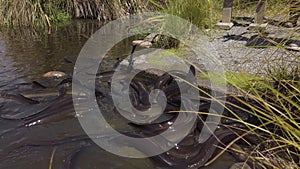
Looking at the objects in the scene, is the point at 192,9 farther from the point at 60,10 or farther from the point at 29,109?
the point at 60,10

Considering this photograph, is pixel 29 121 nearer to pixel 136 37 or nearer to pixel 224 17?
pixel 136 37

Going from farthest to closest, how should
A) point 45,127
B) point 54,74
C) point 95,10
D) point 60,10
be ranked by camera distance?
1. point 95,10
2. point 60,10
3. point 54,74
4. point 45,127

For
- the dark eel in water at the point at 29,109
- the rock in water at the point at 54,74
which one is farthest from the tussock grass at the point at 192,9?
the dark eel in water at the point at 29,109

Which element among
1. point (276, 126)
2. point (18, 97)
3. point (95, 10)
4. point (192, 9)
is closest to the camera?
point (276, 126)

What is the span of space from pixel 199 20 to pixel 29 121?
12.5 ft

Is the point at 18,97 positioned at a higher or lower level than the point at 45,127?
higher

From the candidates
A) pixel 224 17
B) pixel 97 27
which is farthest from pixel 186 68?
pixel 97 27

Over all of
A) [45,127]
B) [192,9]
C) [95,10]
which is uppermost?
[192,9]

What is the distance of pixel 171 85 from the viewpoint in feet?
11.2

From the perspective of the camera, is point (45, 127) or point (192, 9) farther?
point (192, 9)

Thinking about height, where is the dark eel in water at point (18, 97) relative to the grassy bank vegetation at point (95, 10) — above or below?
below

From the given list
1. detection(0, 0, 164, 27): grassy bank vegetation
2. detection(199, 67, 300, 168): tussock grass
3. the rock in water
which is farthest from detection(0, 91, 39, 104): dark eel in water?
detection(0, 0, 164, 27): grassy bank vegetation

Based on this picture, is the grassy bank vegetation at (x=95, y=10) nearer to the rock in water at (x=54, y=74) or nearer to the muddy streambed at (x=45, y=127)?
the rock in water at (x=54, y=74)

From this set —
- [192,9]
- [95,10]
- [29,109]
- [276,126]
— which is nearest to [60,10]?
[95,10]
